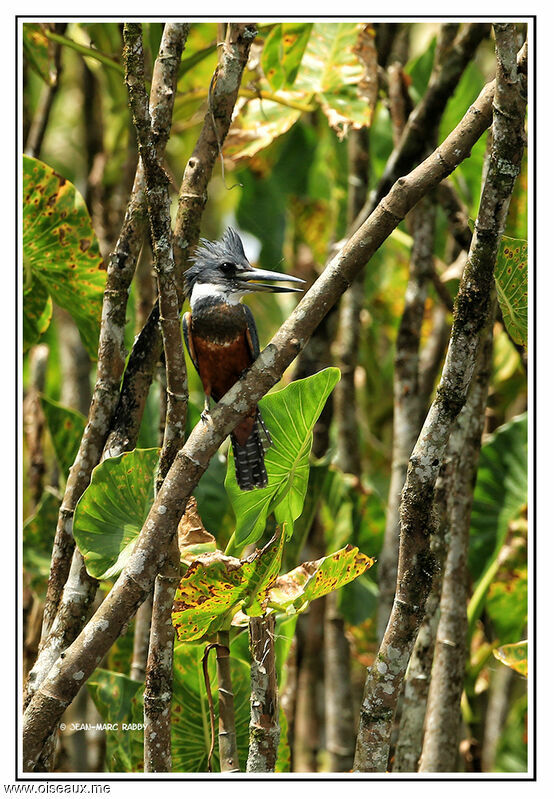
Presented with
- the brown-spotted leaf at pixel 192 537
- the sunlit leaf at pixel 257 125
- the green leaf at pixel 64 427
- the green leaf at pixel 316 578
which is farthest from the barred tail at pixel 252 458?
the sunlit leaf at pixel 257 125

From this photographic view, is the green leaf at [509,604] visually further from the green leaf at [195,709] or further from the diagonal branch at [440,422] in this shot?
the diagonal branch at [440,422]

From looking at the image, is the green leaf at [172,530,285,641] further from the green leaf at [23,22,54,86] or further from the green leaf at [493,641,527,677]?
the green leaf at [23,22,54,86]

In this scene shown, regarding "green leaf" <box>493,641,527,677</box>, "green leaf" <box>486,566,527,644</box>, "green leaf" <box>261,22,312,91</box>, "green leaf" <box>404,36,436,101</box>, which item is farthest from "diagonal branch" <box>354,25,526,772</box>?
"green leaf" <box>404,36,436,101</box>

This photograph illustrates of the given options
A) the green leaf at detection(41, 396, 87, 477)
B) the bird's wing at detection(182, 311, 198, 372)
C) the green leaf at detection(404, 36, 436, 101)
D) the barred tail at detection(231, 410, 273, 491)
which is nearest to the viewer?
the barred tail at detection(231, 410, 273, 491)

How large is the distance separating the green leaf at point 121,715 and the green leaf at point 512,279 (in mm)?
1317

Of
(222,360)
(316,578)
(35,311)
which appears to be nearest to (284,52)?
(222,360)

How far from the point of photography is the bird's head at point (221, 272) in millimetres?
2234

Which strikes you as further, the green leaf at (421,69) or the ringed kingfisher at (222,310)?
the green leaf at (421,69)

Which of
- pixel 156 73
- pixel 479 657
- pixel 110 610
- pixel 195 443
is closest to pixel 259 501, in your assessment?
pixel 195 443

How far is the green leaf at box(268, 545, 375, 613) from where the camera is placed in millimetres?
1589

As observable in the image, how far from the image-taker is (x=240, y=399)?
1639 millimetres

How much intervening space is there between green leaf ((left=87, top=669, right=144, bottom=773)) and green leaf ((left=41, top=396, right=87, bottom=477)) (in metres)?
0.72
